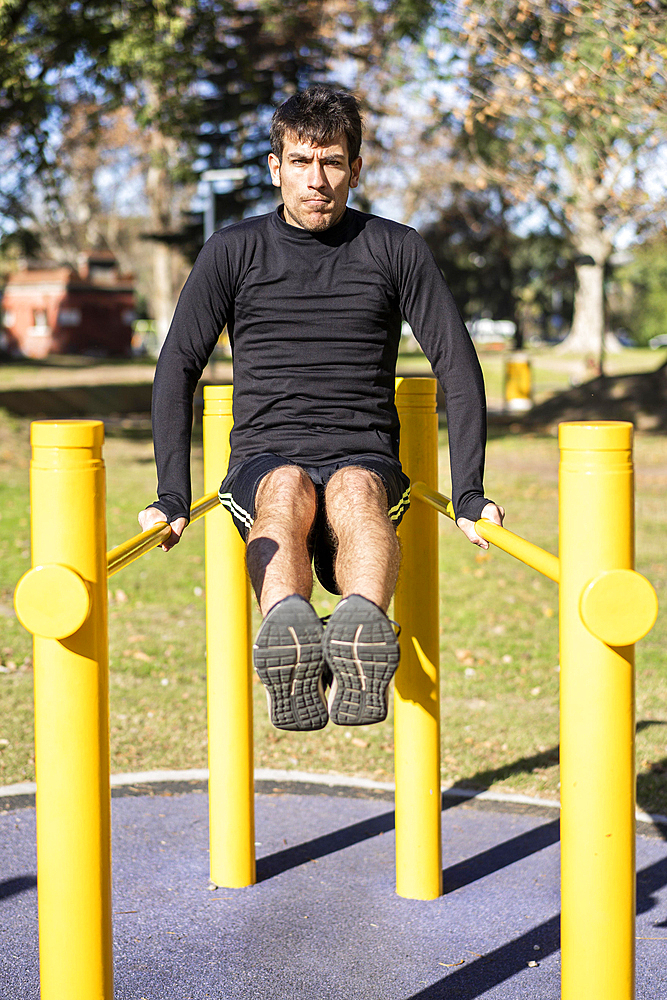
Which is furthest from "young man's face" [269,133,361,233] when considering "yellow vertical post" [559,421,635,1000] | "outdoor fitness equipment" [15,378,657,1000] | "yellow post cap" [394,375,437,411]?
"yellow vertical post" [559,421,635,1000]

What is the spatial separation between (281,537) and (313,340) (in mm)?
653

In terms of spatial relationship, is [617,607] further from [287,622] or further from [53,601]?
[53,601]

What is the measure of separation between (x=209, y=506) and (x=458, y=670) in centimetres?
347

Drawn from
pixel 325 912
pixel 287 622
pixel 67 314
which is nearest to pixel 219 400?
pixel 287 622

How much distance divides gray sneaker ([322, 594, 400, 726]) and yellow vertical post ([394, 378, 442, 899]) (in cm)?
100

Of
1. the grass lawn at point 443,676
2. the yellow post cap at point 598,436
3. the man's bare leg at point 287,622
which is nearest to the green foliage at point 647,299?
the grass lawn at point 443,676

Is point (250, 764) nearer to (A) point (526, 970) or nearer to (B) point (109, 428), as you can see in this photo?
(A) point (526, 970)

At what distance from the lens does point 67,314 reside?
4431cm

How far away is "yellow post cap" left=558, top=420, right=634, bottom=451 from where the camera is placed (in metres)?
1.80

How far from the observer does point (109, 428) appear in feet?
58.7

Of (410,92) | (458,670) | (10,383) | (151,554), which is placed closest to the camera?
(458,670)

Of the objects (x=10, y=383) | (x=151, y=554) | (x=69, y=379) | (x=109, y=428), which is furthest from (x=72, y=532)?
(x=69, y=379)

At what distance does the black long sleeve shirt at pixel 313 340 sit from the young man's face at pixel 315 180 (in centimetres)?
6

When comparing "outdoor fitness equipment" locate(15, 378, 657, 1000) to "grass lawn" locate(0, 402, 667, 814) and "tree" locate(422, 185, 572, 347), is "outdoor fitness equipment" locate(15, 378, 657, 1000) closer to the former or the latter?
"grass lawn" locate(0, 402, 667, 814)
